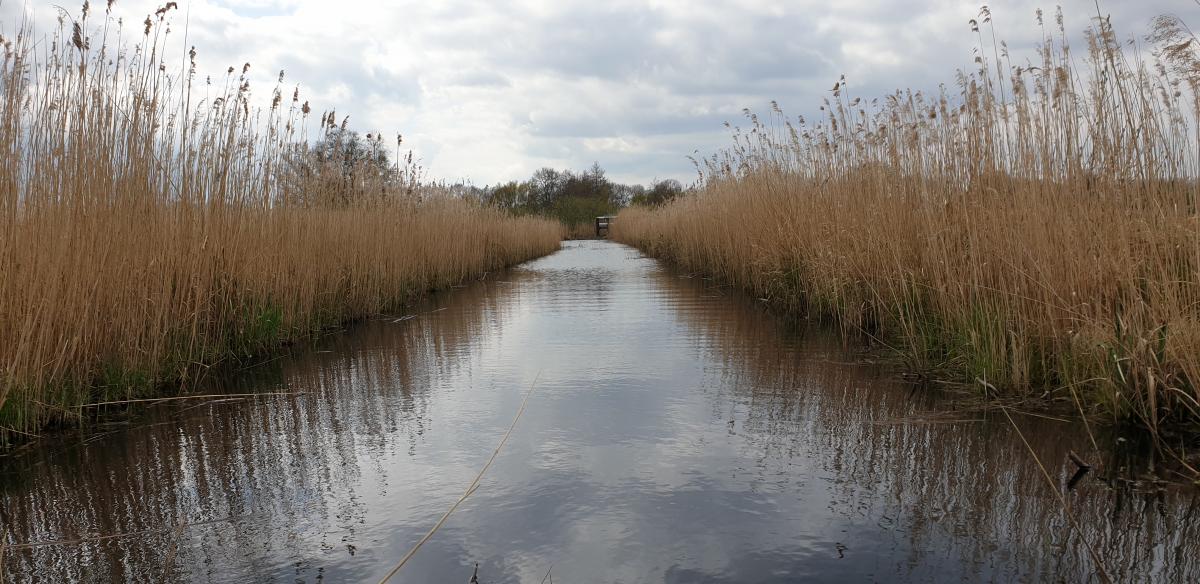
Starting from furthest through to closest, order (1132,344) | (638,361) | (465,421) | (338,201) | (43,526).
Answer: (338,201), (638,361), (465,421), (1132,344), (43,526)

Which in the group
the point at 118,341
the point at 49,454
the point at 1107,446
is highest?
the point at 118,341

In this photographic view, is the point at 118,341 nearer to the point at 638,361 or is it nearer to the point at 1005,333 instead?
the point at 638,361

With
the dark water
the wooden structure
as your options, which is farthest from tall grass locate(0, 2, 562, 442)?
the wooden structure

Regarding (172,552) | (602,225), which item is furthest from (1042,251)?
(602,225)

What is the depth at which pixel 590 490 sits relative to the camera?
2541 millimetres

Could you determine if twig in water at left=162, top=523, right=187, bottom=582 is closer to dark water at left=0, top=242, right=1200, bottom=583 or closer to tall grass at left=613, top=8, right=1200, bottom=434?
dark water at left=0, top=242, right=1200, bottom=583

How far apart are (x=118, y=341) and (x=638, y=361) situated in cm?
289

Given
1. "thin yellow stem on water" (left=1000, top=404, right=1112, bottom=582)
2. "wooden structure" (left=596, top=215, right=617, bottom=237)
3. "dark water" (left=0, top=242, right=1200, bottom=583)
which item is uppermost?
"wooden structure" (left=596, top=215, right=617, bottom=237)

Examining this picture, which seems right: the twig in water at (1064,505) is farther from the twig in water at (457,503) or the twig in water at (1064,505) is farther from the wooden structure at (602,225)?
the wooden structure at (602,225)

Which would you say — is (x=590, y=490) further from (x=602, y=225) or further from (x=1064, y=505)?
(x=602, y=225)

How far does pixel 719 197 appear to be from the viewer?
35.6 feet

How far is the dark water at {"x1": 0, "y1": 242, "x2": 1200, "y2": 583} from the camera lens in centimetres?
202

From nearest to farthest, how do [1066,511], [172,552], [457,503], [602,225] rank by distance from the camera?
[172,552] → [1066,511] → [457,503] → [602,225]

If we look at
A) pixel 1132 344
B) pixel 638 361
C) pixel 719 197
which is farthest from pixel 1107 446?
pixel 719 197
